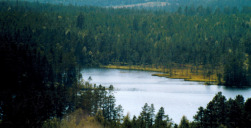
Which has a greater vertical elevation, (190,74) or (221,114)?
(190,74)

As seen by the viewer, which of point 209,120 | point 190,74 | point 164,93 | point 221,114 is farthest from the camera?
point 190,74

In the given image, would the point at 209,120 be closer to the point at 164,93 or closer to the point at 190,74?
the point at 164,93

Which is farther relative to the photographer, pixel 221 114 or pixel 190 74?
pixel 190 74

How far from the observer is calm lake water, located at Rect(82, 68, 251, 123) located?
97794mm

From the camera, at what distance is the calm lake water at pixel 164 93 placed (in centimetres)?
9779

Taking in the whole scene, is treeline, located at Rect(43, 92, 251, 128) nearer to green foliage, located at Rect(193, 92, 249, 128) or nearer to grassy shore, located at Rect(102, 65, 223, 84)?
green foliage, located at Rect(193, 92, 249, 128)

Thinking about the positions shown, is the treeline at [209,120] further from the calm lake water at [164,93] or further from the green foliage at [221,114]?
the calm lake water at [164,93]

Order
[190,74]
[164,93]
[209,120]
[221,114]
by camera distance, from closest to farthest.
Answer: [209,120], [221,114], [164,93], [190,74]

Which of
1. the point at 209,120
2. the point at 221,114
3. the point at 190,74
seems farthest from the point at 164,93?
the point at 209,120

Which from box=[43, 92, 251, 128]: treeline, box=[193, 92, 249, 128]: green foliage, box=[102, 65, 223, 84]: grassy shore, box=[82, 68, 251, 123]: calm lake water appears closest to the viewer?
box=[43, 92, 251, 128]: treeline

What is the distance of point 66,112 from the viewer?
7662 centimetres

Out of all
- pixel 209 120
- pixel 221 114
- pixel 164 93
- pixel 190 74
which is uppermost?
pixel 190 74

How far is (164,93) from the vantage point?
125 m

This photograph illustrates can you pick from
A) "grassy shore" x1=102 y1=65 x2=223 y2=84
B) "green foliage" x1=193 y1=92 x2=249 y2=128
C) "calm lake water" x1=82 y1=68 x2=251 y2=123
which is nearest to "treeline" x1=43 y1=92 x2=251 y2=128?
"green foliage" x1=193 y1=92 x2=249 y2=128
